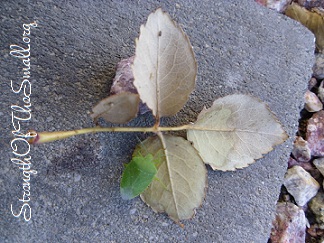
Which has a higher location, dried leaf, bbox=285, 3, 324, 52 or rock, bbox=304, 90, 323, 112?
dried leaf, bbox=285, 3, 324, 52

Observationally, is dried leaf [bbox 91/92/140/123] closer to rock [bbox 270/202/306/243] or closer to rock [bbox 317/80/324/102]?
rock [bbox 270/202/306/243]

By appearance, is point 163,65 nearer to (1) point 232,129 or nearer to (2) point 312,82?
(1) point 232,129

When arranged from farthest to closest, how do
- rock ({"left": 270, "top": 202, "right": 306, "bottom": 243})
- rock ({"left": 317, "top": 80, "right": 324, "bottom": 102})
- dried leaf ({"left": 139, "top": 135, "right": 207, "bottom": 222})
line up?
1. rock ({"left": 317, "top": 80, "right": 324, "bottom": 102})
2. rock ({"left": 270, "top": 202, "right": 306, "bottom": 243})
3. dried leaf ({"left": 139, "top": 135, "right": 207, "bottom": 222})

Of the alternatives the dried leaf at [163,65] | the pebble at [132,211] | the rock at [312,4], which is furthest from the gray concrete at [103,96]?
the rock at [312,4]

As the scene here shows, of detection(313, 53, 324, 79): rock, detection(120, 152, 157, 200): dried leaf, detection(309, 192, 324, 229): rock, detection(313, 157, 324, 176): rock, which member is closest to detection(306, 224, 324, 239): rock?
detection(309, 192, 324, 229): rock

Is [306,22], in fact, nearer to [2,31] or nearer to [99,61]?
[99,61]

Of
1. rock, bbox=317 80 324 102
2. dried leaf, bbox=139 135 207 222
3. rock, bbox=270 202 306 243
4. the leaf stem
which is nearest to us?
the leaf stem

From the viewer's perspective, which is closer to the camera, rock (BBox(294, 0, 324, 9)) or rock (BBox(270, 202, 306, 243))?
rock (BBox(270, 202, 306, 243))
